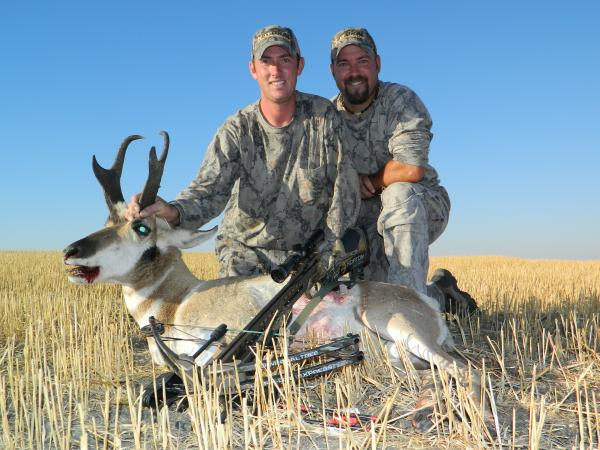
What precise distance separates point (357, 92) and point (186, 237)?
2.68 meters

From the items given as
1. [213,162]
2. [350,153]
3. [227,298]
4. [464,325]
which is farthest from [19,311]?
[464,325]

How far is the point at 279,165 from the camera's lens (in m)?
5.80

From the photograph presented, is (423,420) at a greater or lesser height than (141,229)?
lesser

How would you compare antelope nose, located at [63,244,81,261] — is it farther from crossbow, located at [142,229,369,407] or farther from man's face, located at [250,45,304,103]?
man's face, located at [250,45,304,103]

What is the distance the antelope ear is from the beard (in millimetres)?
2531

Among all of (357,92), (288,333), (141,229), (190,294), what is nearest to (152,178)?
(141,229)

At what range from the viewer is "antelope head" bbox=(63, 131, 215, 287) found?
424 cm

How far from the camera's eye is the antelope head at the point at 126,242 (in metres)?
4.24

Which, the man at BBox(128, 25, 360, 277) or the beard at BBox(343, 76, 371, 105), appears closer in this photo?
the man at BBox(128, 25, 360, 277)

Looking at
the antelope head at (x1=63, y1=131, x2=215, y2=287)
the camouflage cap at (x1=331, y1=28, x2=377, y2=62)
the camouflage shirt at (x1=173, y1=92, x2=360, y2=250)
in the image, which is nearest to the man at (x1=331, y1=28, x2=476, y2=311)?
the camouflage cap at (x1=331, y1=28, x2=377, y2=62)

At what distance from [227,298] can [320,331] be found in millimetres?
751

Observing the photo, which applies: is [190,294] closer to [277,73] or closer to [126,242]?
[126,242]

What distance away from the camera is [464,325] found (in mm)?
6309

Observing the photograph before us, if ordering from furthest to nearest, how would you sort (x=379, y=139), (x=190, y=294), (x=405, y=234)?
1. (x=379, y=139)
2. (x=405, y=234)
3. (x=190, y=294)
